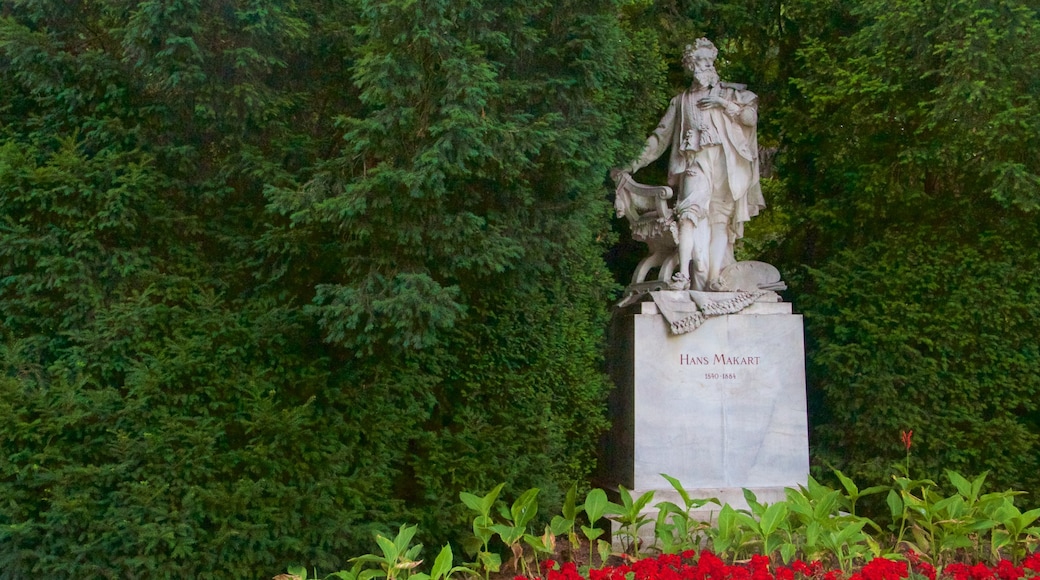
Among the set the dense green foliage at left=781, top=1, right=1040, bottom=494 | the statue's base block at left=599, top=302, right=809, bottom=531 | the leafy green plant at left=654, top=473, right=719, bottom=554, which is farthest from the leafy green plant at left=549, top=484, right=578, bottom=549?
the dense green foliage at left=781, top=1, right=1040, bottom=494

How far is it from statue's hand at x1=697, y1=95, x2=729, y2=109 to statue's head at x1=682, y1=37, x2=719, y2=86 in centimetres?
18

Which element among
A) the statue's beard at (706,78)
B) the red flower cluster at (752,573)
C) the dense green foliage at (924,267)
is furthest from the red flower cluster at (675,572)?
the statue's beard at (706,78)

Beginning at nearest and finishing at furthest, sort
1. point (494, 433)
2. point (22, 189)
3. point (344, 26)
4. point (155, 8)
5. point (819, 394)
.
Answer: point (155, 8) < point (22, 189) < point (344, 26) < point (494, 433) < point (819, 394)

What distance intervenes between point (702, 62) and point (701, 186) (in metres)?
1.11

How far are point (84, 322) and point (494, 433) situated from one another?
266 centimetres

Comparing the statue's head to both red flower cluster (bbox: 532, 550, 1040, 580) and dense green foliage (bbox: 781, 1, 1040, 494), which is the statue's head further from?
red flower cluster (bbox: 532, 550, 1040, 580)

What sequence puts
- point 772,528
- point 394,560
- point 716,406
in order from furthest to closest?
point 716,406, point 772,528, point 394,560

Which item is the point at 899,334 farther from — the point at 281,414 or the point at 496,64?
the point at 281,414

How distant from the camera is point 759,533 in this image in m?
5.17

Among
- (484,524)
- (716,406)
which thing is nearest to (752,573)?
(484,524)

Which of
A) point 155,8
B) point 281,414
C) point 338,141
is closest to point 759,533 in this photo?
point 281,414

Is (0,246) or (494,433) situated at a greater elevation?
(0,246)

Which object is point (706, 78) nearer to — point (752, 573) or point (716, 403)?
point (716, 403)

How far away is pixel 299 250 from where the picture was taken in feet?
17.1
